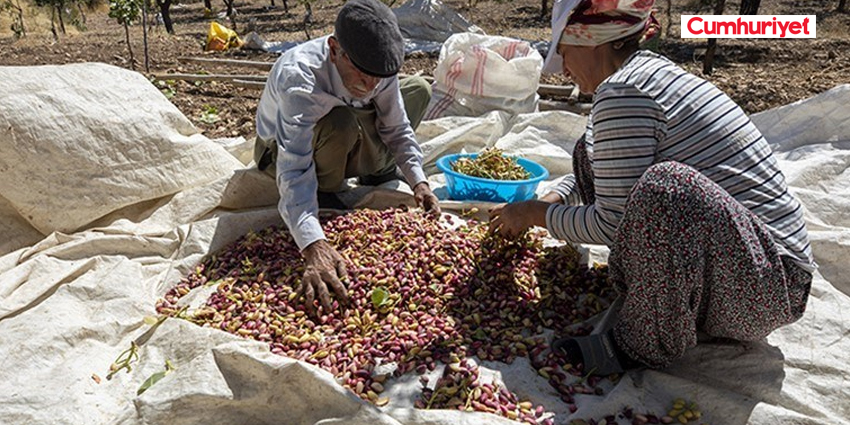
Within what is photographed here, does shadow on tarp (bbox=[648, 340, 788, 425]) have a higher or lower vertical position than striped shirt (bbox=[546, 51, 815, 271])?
lower

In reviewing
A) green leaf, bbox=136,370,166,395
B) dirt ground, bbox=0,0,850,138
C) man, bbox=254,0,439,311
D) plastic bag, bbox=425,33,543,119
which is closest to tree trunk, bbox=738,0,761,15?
dirt ground, bbox=0,0,850,138

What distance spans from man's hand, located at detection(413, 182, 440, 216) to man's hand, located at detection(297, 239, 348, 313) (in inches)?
23.2

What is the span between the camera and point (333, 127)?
105 inches

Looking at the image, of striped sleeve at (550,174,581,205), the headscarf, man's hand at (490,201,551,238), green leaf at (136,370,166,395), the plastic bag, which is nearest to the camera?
the headscarf

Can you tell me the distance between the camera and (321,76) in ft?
8.36

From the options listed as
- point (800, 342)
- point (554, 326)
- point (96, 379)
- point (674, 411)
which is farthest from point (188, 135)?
point (800, 342)

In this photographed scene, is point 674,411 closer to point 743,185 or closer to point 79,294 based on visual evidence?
point 743,185

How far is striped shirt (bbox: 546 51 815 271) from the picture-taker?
173 centimetres

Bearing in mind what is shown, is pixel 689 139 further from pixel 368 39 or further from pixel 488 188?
pixel 488 188

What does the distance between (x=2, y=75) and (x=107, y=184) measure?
630 millimetres

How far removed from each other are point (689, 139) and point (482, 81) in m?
2.61

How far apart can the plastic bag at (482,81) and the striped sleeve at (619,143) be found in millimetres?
2471

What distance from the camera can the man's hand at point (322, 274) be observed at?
84.6 inches

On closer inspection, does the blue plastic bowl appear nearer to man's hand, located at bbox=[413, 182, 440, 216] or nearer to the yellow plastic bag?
man's hand, located at bbox=[413, 182, 440, 216]
